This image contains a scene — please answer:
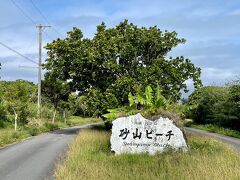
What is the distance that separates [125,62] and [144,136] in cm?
1560

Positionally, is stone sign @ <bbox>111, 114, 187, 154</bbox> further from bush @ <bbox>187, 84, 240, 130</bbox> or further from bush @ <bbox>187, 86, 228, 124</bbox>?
bush @ <bbox>187, 86, 228, 124</bbox>

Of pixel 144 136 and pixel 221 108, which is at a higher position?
pixel 221 108

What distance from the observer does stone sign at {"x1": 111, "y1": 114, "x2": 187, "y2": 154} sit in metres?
19.7

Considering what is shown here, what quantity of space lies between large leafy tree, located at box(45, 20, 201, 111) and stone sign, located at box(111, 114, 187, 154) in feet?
41.2

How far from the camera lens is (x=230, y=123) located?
47375mm

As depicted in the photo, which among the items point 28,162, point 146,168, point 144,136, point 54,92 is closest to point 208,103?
point 54,92

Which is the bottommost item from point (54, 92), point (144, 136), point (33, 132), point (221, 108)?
point (144, 136)

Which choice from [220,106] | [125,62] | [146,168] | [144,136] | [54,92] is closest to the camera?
[146,168]

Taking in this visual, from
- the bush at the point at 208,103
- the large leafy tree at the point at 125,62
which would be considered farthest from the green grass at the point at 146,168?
the bush at the point at 208,103

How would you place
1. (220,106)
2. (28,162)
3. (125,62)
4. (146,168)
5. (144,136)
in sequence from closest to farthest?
(146,168) → (28,162) → (144,136) → (125,62) → (220,106)

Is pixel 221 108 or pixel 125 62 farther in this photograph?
Result: pixel 221 108

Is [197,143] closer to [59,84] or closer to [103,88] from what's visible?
[103,88]

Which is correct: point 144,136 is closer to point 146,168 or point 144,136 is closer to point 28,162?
point 28,162

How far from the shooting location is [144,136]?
19922 millimetres
